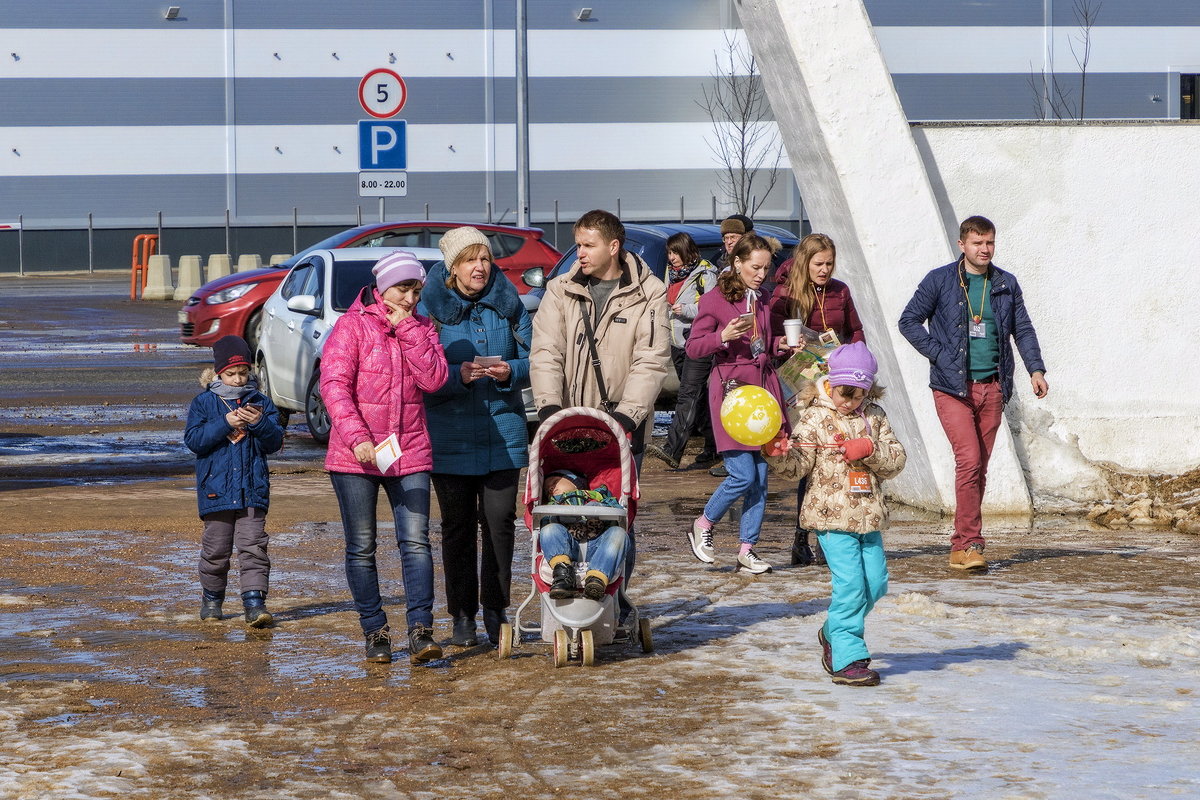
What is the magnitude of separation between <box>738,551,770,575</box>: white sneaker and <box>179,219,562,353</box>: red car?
11225 millimetres

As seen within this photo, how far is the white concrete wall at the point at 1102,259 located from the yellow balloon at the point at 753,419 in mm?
4834

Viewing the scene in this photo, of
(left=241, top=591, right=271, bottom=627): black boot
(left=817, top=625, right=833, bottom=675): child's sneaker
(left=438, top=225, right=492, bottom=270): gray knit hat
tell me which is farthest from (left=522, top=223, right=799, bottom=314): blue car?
(left=817, top=625, right=833, bottom=675): child's sneaker

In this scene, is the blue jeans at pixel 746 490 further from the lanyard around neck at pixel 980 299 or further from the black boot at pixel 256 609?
the black boot at pixel 256 609

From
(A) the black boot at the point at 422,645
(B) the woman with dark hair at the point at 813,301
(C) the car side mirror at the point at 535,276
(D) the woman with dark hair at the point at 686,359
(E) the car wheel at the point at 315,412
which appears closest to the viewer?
(A) the black boot at the point at 422,645

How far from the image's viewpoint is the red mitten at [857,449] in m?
6.66

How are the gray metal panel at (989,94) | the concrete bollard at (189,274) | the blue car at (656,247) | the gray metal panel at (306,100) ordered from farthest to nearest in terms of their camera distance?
the gray metal panel at (989,94) < the gray metal panel at (306,100) < the concrete bollard at (189,274) < the blue car at (656,247)

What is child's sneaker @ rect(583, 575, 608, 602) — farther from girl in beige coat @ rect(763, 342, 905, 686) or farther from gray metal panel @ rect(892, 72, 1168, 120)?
gray metal panel @ rect(892, 72, 1168, 120)

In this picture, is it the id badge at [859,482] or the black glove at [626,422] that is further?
the black glove at [626,422]

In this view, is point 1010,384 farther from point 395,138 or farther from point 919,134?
point 395,138

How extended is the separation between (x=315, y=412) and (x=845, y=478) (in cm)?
872

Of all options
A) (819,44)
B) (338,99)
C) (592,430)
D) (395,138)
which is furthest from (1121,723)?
(338,99)

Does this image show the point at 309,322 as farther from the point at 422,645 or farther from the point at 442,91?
the point at 442,91

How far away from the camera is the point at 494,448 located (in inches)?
287

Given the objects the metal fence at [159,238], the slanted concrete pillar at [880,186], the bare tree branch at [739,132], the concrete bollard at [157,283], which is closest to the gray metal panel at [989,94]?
the bare tree branch at [739,132]
